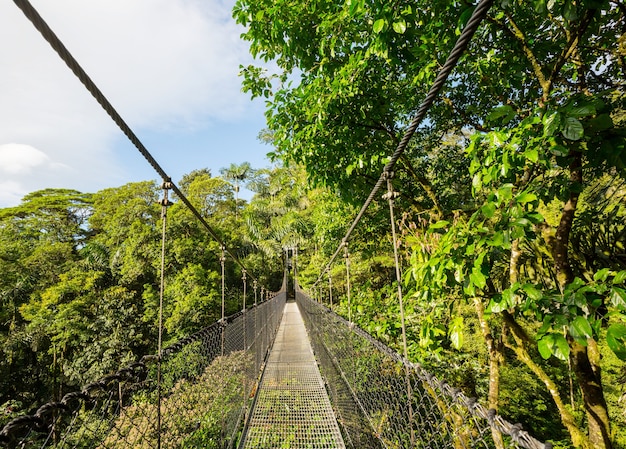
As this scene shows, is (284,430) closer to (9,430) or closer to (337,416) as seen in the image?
(337,416)

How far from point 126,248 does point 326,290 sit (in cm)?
746

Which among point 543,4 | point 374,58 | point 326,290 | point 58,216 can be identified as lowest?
point 326,290

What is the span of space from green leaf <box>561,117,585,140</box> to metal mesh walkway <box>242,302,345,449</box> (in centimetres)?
200

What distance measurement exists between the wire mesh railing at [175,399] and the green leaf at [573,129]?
1.16m

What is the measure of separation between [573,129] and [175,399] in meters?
→ 1.78

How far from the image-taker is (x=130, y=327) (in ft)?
34.0

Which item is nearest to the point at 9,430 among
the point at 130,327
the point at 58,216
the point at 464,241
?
the point at 464,241

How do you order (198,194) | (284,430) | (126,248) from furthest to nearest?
1. (198,194)
2. (126,248)
3. (284,430)

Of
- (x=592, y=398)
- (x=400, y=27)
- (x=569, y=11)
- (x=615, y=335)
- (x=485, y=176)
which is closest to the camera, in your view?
(x=615, y=335)

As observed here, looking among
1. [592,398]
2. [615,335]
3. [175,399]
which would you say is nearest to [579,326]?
[615,335]

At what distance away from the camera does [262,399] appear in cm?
261

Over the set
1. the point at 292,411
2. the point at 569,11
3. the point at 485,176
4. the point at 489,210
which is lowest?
the point at 292,411

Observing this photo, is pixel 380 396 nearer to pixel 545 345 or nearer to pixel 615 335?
pixel 545 345

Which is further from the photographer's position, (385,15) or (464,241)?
(385,15)
